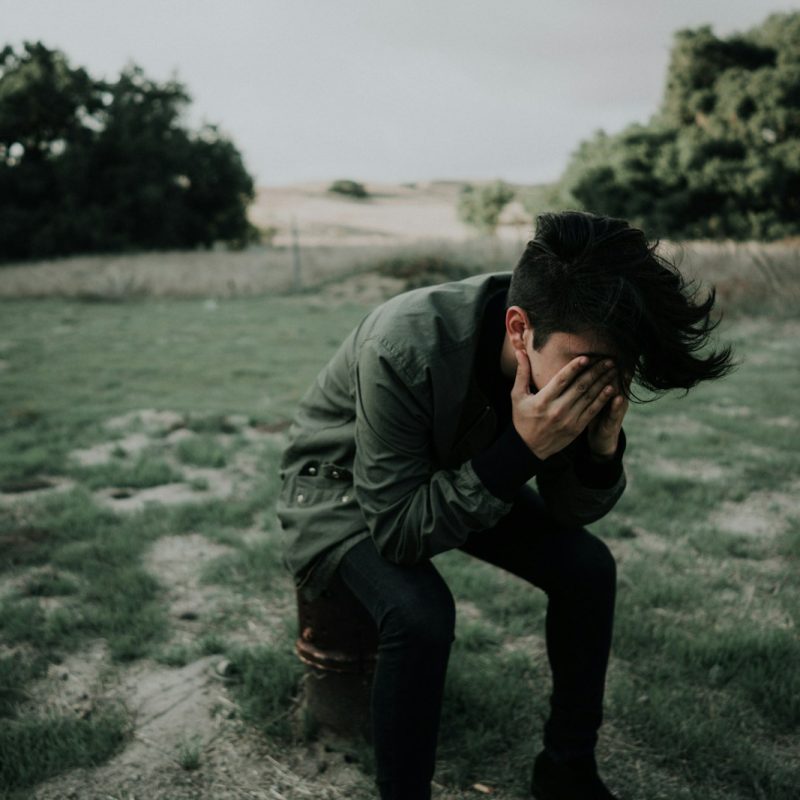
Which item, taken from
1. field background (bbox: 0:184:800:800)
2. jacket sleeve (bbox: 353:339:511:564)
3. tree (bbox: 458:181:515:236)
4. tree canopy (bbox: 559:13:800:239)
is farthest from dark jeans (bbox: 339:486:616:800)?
tree (bbox: 458:181:515:236)

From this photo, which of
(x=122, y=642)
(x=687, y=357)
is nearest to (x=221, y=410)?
(x=122, y=642)

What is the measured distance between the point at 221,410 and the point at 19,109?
112 feet

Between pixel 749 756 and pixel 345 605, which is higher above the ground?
pixel 345 605

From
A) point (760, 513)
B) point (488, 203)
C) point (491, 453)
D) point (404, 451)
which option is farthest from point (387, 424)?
point (488, 203)

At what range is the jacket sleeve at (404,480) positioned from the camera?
1.86 metres

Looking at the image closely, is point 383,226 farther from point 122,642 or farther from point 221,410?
point 122,642

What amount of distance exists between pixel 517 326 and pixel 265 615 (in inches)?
82.3

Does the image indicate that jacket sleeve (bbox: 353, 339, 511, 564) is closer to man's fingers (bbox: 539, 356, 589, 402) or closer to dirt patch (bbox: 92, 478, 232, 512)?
man's fingers (bbox: 539, 356, 589, 402)

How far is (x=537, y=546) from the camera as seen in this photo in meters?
2.22

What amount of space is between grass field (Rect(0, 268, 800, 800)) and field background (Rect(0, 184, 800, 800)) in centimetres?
1

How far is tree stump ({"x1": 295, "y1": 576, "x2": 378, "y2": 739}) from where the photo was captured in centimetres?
241

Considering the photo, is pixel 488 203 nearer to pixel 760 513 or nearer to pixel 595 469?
pixel 760 513

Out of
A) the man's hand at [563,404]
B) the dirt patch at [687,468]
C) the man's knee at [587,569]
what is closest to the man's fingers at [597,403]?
the man's hand at [563,404]

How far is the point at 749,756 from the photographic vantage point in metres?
2.41
